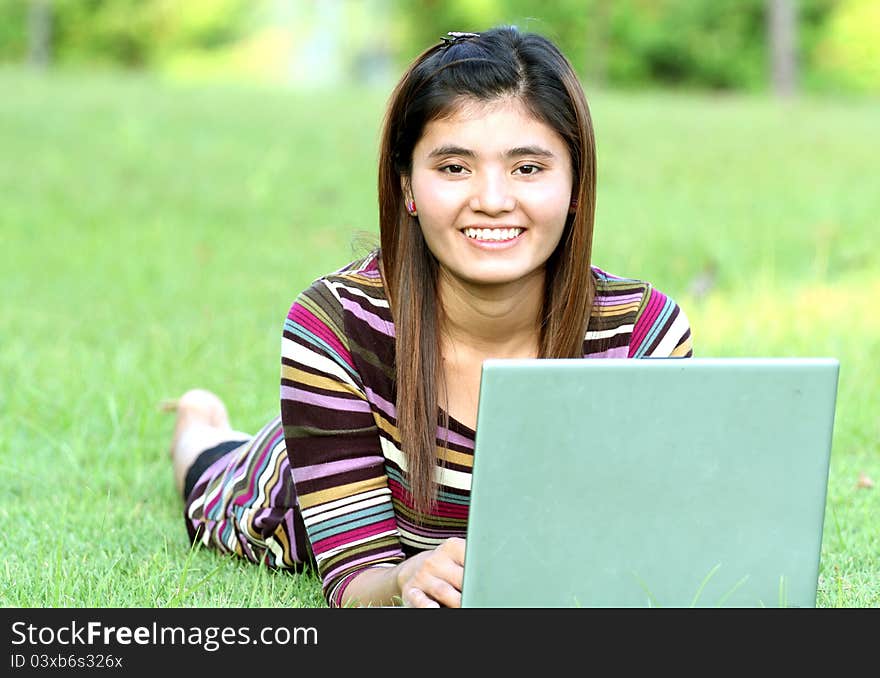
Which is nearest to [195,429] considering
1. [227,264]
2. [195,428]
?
[195,428]

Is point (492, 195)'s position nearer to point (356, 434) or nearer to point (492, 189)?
point (492, 189)

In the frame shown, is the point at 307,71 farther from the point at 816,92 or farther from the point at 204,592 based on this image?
the point at 204,592

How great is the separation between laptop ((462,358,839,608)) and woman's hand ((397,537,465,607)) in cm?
15

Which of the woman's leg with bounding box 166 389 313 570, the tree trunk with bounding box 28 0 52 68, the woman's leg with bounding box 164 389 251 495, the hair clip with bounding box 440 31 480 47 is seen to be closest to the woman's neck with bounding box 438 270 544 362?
the hair clip with bounding box 440 31 480 47

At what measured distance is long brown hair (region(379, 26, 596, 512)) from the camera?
233cm

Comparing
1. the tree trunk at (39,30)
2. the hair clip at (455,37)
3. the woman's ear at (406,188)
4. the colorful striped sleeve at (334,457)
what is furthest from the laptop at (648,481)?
the tree trunk at (39,30)

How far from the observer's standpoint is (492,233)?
90.5 inches

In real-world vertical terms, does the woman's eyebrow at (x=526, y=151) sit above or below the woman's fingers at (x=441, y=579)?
above

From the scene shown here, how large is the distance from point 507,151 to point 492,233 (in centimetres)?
15

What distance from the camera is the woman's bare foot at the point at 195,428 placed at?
3.50 metres

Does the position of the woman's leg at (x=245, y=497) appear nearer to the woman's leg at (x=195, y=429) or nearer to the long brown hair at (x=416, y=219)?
the woman's leg at (x=195, y=429)

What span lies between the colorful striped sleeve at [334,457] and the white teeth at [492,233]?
1.18ft

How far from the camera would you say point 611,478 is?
1.83 m
